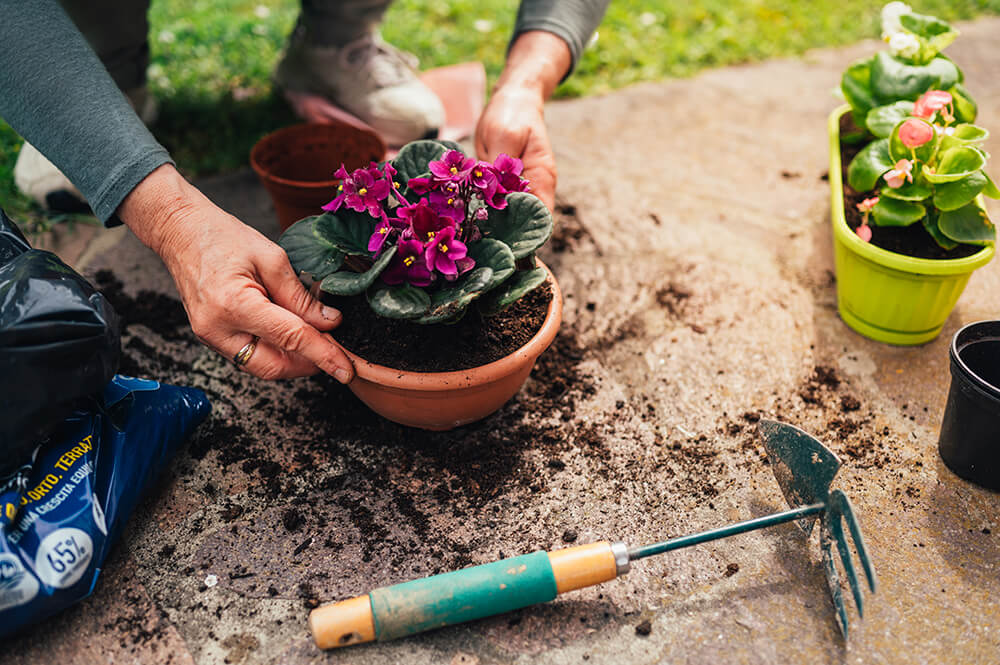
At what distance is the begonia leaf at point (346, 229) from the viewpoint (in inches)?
60.0

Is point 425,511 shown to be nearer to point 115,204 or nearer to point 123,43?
point 115,204

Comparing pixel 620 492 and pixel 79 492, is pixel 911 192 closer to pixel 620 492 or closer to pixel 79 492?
pixel 620 492

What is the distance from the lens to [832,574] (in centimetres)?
142

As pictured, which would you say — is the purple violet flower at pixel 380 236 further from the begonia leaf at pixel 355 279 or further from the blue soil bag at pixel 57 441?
the blue soil bag at pixel 57 441

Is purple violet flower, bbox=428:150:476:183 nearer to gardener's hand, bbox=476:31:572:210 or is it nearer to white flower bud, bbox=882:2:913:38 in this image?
gardener's hand, bbox=476:31:572:210

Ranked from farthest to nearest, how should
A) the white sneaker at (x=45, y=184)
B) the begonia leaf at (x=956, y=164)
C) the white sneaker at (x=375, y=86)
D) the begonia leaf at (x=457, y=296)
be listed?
1. the white sneaker at (x=375, y=86)
2. the white sneaker at (x=45, y=184)
3. the begonia leaf at (x=956, y=164)
4. the begonia leaf at (x=457, y=296)

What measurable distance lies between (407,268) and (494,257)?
175 millimetres

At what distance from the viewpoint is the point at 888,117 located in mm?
2016

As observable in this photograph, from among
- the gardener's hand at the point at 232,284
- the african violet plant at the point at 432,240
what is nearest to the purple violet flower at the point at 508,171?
the african violet plant at the point at 432,240

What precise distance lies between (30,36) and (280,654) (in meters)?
1.36

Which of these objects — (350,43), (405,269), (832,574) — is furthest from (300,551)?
(350,43)

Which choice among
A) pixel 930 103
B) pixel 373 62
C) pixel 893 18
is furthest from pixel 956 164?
pixel 373 62

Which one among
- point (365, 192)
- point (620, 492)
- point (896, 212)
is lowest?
point (620, 492)

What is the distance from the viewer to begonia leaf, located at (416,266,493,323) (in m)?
1.41
